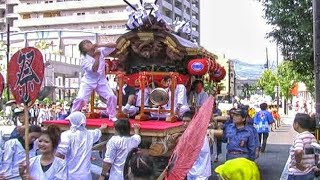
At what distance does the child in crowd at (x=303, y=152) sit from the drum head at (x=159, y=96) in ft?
13.1

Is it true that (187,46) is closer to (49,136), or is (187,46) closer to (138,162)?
(49,136)

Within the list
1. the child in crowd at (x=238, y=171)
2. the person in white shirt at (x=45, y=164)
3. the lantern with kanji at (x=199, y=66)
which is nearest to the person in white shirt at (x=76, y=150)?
the person in white shirt at (x=45, y=164)

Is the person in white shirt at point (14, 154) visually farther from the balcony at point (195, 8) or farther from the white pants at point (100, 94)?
the balcony at point (195, 8)

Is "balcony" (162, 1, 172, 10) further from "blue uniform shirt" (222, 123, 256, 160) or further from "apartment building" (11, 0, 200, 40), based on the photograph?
"blue uniform shirt" (222, 123, 256, 160)

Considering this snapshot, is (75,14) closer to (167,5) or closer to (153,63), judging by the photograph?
(167,5)

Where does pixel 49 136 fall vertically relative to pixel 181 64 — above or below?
below

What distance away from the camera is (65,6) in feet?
254

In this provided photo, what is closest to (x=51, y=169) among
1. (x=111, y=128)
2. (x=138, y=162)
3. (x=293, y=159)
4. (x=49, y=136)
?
(x=49, y=136)

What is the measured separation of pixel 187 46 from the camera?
1061 centimetres

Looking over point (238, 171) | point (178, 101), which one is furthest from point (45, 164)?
point (178, 101)

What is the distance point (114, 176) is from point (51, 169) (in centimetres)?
197

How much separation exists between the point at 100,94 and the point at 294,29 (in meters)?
6.57

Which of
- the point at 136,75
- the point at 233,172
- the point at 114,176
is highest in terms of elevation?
the point at 136,75

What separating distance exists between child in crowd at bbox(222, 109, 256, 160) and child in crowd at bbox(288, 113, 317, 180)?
1.56 m
